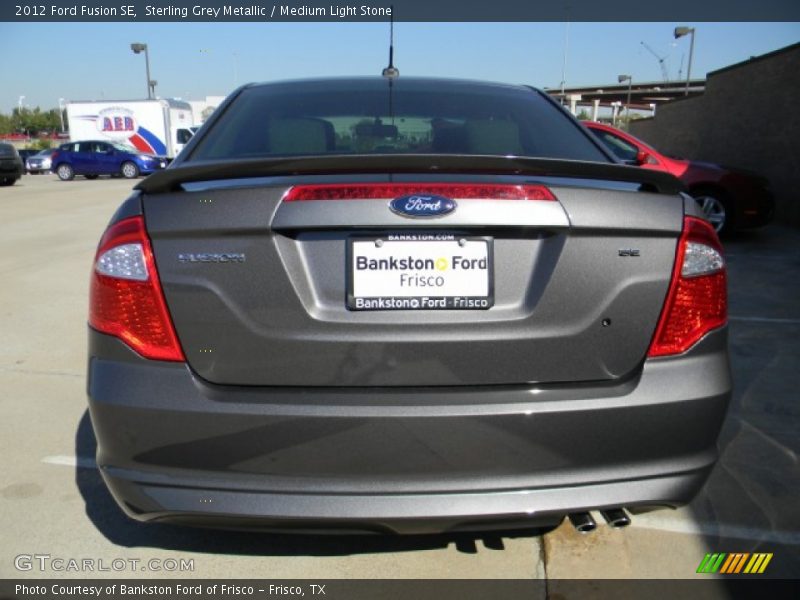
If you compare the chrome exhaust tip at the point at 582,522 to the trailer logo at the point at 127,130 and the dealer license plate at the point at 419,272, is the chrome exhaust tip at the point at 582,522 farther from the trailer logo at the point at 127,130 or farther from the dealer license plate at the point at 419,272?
the trailer logo at the point at 127,130

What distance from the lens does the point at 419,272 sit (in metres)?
1.68

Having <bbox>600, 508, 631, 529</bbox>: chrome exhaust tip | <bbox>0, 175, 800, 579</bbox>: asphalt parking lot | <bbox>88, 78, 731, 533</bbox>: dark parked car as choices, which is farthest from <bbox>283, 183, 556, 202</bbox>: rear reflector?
<bbox>0, 175, 800, 579</bbox>: asphalt parking lot

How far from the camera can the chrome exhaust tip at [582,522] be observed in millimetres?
1839

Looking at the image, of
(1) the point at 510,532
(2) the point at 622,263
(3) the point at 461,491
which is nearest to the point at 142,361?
(3) the point at 461,491

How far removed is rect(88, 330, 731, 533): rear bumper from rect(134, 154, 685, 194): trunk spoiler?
497 mm

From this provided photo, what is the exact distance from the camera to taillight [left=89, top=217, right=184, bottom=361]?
5.59ft

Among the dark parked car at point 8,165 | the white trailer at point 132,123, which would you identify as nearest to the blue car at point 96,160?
the white trailer at point 132,123

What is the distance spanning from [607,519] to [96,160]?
29946 millimetres

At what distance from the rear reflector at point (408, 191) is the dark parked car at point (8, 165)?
23869 mm

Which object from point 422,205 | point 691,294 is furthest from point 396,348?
point 691,294

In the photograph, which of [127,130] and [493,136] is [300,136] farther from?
[127,130]

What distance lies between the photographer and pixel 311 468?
1688 mm

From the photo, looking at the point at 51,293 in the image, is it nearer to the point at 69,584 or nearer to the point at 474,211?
the point at 69,584

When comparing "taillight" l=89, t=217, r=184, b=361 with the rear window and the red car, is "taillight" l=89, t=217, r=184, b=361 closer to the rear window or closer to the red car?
the rear window
